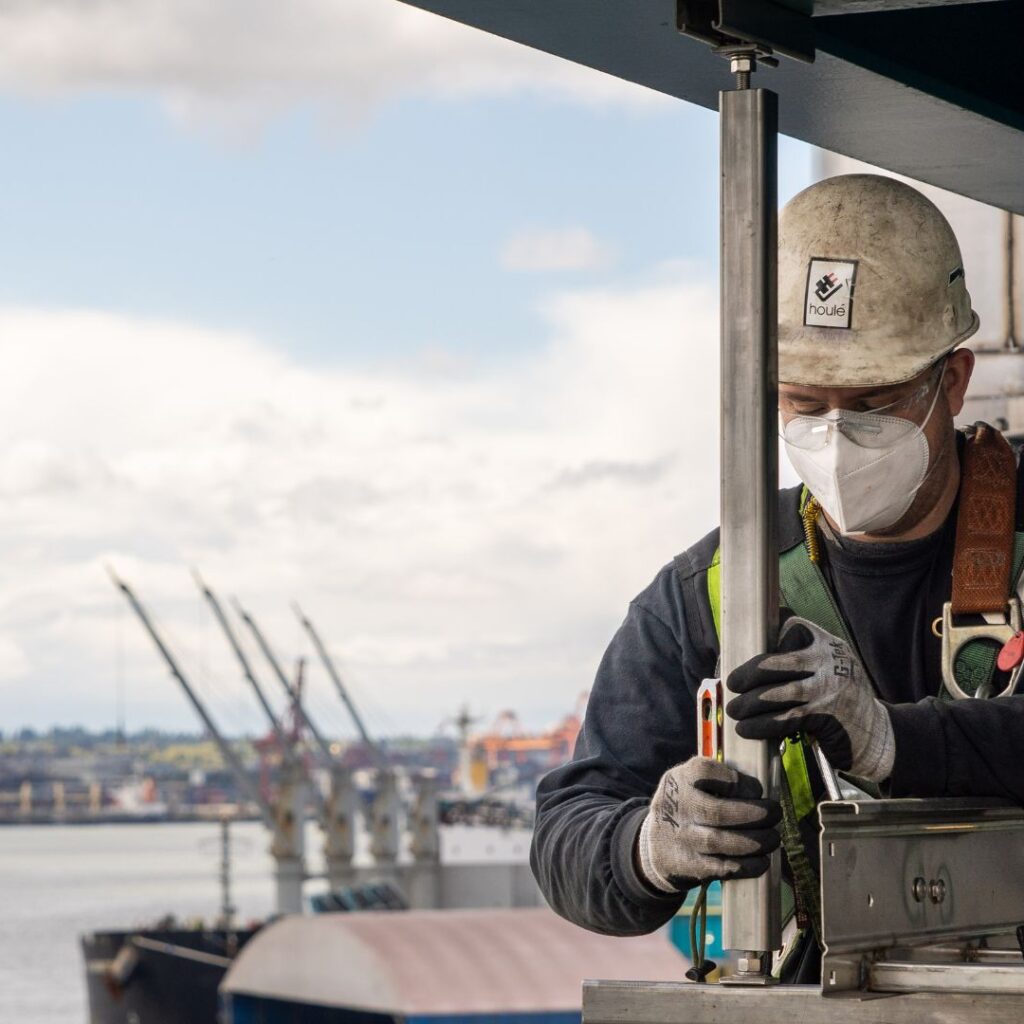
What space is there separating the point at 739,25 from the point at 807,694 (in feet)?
3.85

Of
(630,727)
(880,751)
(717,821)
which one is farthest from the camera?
(630,727)

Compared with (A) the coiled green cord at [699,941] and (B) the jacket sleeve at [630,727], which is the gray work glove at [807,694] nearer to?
(A) the coiled green cord at [699,941]

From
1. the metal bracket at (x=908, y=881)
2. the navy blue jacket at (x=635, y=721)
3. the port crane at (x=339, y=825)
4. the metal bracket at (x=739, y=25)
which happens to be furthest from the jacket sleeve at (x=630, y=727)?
the port crane at (x=339, y=825)

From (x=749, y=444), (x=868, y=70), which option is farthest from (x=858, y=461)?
(x=868, y=70)

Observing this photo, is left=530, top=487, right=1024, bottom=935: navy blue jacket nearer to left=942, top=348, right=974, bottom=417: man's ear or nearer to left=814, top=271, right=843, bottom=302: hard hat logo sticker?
left=942, top=348, right=974, bottom=417: man's ear

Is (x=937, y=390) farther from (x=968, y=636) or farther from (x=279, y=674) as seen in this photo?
(x=279, y=674)

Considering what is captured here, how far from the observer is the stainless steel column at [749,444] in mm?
3465

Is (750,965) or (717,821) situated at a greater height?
(717,821)

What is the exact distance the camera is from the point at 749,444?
11.4 feet

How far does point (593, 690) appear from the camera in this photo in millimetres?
4594

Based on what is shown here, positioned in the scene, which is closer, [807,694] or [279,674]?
[807,694]

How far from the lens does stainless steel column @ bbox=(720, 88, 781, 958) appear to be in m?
3.46

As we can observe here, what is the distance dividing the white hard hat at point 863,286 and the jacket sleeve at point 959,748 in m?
0.66

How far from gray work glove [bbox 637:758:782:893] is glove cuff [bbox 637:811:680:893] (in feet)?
0.52
